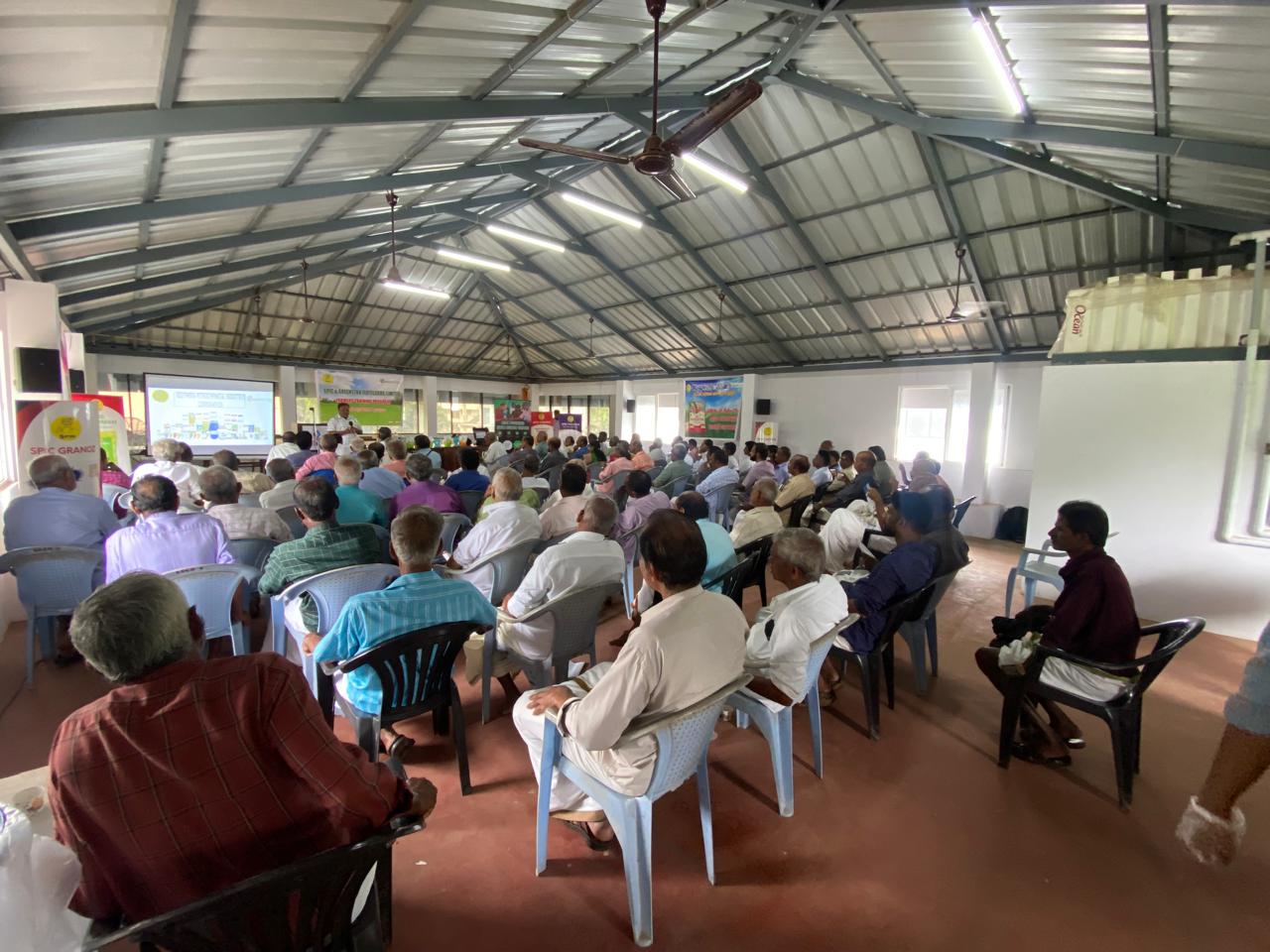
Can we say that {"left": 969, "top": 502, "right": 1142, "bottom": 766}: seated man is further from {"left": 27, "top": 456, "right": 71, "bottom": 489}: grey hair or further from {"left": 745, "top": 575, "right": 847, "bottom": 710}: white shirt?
{"left": 27, "top": 456, "right": 71, "bottom": 489}: grey hair

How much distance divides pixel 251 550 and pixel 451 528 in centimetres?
126

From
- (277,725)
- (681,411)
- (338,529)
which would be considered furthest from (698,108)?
(681,411)

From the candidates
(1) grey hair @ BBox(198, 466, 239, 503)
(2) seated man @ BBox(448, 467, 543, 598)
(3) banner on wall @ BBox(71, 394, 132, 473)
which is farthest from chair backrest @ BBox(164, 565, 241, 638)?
(3) banner on wall @ BBox(71, 394, 132, 473)

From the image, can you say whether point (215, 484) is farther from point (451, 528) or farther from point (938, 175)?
point (938, 175)

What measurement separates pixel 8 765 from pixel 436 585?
6.84 ft

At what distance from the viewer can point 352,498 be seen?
3900 millimetres

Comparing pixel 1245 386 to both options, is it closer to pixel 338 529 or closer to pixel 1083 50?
pixel 1083 50

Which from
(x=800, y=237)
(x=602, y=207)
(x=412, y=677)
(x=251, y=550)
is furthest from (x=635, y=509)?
(x=800, y=237)

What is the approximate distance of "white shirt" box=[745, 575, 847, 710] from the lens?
222 cm

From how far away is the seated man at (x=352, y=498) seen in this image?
3.89 meters

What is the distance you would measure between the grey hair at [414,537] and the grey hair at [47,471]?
280 cm

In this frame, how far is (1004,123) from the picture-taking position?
4949 millimetres

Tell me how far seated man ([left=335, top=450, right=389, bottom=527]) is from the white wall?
610 centimetres

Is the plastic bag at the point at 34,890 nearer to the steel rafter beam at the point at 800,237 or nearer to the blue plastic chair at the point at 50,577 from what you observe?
the blue plastic chair at the point at 50,577
